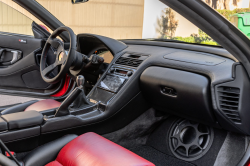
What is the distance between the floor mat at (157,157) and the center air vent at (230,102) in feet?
2.15

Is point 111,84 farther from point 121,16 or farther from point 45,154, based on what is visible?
point 121,16

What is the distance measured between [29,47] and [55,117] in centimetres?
127

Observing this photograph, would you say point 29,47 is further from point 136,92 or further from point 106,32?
point 106,32

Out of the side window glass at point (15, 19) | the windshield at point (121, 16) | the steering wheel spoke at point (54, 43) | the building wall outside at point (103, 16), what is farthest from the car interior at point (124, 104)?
the windshield at point (121, 16)

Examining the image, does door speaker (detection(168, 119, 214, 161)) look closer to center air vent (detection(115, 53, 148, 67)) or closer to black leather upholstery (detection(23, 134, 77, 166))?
center air vent (detection(115, 53, 148, 67))

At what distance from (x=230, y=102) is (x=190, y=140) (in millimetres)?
651

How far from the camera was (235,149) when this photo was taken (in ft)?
5.79

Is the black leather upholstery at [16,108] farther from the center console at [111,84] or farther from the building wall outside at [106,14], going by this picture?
the building wall outside at [106,14]

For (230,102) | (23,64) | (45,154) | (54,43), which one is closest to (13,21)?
(23,64)

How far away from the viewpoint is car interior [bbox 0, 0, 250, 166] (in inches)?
56.8

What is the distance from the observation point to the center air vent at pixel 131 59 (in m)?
2.07

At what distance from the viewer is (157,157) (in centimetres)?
216

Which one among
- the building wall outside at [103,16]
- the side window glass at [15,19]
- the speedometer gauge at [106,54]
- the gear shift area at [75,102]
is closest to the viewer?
the gear shift area at [75,102]

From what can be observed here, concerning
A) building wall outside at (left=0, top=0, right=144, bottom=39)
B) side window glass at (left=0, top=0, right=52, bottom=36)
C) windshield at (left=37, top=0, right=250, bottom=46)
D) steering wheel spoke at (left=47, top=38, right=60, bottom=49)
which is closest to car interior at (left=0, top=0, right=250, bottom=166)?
steering wheel spoke at (left=47, top=38, right=60, bottom=49)
